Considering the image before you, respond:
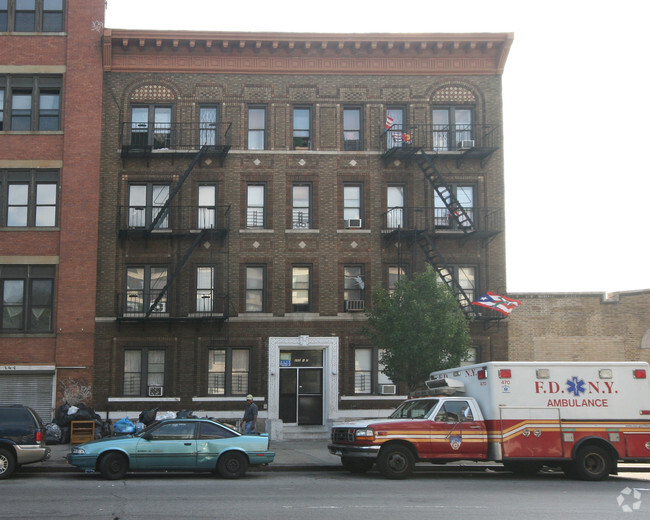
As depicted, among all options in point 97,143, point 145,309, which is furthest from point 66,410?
point 97,143

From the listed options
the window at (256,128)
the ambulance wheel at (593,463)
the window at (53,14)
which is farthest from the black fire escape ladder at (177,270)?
the ambulance wheel at (593,463)

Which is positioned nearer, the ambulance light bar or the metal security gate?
the ambulance light bar

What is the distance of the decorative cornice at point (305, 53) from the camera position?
29609mm

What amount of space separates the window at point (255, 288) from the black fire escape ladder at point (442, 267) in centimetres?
609

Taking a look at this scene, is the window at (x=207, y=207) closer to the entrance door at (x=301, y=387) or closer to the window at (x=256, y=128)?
the window at (x=256, y=128)

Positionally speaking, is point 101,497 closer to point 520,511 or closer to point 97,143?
point 520,511

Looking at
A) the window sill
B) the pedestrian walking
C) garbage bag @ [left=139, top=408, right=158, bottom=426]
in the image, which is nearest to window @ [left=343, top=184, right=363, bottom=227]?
the pedestrian walking

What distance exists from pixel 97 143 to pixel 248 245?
6.78 m

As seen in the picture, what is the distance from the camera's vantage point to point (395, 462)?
58.4 ft

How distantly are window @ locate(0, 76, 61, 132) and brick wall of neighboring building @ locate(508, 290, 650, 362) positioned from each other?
19.1 metres

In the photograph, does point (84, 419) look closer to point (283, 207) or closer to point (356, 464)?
point (283, 207)

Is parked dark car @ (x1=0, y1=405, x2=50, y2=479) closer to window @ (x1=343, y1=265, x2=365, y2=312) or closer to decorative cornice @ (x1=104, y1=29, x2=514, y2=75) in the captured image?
window @ (x1=343, y1=265, x2=365, y2=312)

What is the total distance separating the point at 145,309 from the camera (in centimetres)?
2897

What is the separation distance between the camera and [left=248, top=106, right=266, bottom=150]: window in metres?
30.1
